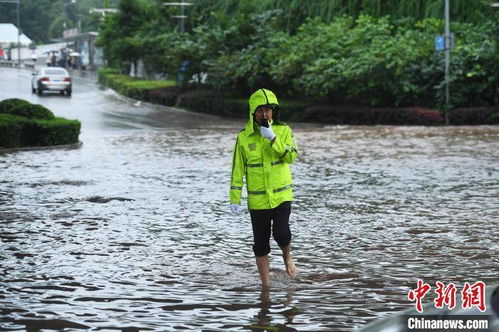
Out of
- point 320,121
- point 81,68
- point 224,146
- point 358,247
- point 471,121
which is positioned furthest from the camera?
point 81,68

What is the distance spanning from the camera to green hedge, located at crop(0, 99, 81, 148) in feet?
85.9

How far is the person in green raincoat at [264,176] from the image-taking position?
28.5ft

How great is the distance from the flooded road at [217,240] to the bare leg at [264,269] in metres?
0.14

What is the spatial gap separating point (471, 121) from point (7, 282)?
29.7 m

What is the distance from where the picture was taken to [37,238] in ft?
38.8

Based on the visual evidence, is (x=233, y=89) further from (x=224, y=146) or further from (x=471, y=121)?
(x=224, y=146)

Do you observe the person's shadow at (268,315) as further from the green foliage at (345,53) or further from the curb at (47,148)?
the green foliage at (345,53)

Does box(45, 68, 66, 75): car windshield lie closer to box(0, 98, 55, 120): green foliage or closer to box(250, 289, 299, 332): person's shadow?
box(0, 98, 55, 120): green foliage

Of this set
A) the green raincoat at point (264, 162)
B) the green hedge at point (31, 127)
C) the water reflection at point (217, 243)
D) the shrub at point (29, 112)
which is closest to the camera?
the water reflection at point (217, 243)

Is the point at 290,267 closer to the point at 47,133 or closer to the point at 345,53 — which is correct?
the point at 47,133

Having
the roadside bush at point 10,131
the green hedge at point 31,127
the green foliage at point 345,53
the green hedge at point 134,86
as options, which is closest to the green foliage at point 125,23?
the green hedge at point 134,86

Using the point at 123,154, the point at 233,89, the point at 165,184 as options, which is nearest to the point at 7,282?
the point at 165,184

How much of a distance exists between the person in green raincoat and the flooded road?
51cm

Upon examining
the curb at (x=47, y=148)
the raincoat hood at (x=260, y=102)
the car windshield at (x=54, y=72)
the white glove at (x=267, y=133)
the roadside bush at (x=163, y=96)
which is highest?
the raincoat hood at (x=260, y=102)
